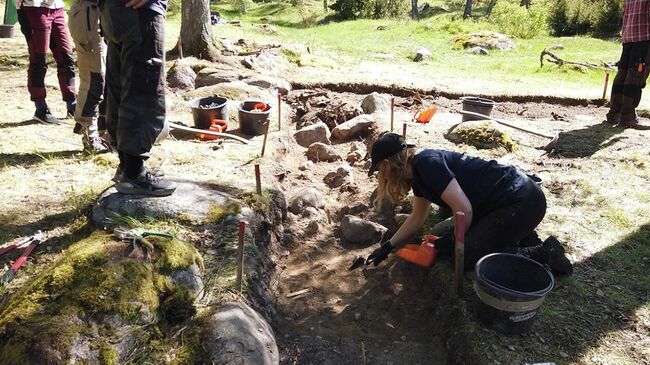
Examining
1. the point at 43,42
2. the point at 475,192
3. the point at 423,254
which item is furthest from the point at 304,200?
the point at 43,42

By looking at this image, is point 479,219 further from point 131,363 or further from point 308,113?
point 308,113

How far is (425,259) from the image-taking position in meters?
3.47

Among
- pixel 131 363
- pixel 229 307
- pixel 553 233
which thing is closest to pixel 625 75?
pixel 553 233

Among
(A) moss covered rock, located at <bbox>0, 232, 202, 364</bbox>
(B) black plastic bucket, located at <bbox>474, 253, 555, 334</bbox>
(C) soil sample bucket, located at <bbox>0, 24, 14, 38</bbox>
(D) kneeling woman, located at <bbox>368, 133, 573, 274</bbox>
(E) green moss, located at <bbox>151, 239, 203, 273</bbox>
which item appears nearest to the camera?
(A) moss covered rock, located at <bbox>0, 232, 202, 364</bbox>

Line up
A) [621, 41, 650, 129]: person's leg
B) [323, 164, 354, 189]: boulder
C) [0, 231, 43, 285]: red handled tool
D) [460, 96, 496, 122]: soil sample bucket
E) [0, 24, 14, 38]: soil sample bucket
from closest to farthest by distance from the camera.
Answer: [0, 231, 43, 285]: red handled tool → [323, 164, 354, 189]: boulder → [621, 41, 650, 129]: person's leg → [460, 96, 496, 122]: soil sample bucket → [0, 24, 14, 38]: soil sample bucket

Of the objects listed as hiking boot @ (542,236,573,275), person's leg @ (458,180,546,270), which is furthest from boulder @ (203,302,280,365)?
hiking boot @ (542,236,573,275)

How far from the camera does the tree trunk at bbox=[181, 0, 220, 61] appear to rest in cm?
936

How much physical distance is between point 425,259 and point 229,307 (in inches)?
57.4

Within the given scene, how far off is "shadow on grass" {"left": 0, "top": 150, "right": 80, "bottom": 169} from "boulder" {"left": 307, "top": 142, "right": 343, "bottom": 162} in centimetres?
252

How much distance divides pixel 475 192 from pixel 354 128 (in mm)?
3340

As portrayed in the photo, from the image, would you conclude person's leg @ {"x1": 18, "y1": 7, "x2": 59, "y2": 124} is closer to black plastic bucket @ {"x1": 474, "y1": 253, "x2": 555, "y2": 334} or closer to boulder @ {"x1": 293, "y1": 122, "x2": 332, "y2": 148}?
boulder @ {"x1": 293, "y1": 122, "x2": 332, "y2": 148}

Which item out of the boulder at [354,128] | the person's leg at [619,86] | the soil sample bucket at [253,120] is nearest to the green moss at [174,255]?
the soil sample bucket at [253,120]

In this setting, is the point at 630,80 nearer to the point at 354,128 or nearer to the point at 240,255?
the point at 354,128

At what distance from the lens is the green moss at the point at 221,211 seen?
11.4 feet
